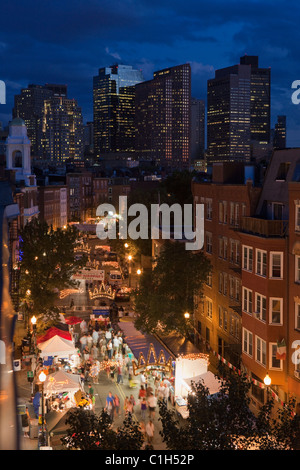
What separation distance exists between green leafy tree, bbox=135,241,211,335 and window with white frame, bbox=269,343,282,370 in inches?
367

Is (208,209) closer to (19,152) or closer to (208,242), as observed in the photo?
(208,242)

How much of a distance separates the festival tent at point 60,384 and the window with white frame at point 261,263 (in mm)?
11471

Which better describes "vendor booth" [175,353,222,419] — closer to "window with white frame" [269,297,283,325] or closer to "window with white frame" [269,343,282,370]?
"window with white frame" [269,343,282,370]

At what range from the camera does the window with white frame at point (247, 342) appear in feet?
108

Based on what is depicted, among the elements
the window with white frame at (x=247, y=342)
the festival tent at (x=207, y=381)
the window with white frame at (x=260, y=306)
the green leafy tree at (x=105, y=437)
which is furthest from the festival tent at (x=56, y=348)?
the green leafy tree at (x=105, y=437)

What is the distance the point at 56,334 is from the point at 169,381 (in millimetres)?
8388

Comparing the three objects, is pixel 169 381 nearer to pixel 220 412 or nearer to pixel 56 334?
pixel 56 334

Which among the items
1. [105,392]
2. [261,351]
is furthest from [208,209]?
[105,392]

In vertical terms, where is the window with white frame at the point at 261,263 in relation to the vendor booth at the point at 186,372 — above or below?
above

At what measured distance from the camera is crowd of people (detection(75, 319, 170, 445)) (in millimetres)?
28312

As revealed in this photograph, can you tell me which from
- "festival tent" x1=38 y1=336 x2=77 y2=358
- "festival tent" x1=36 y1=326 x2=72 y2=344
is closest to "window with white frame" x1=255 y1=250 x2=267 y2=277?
"festival tent" x1=38 y1=336 x2=77 y2=358

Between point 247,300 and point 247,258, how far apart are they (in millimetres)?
2475

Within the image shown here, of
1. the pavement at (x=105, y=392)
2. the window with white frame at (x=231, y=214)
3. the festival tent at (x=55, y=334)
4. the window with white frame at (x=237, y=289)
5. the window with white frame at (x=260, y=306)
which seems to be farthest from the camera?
the window with white frame at (x=231, y=214)

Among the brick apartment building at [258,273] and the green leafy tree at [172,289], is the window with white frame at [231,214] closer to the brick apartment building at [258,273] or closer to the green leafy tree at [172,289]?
the brick apartment building at [258,273]
